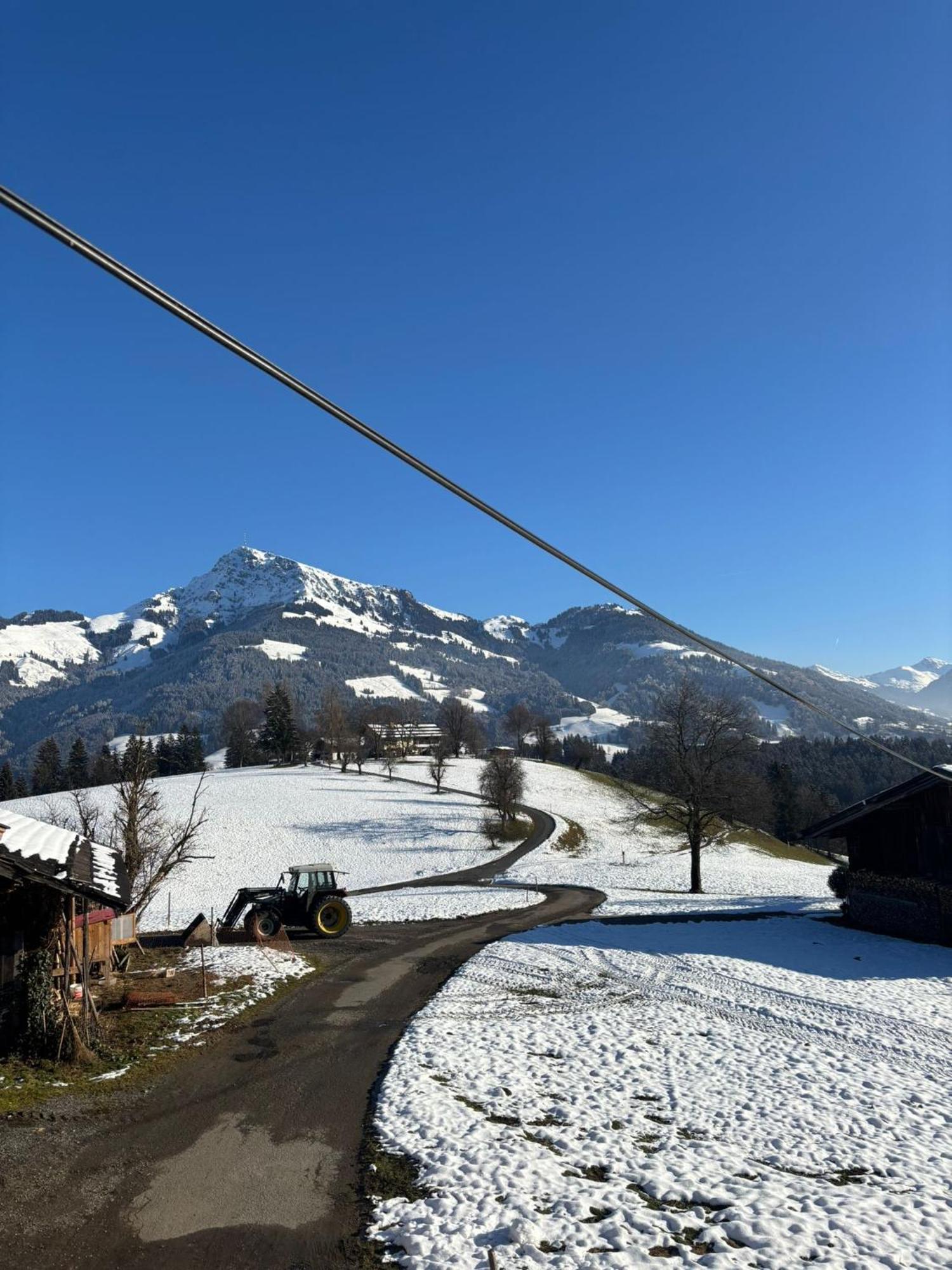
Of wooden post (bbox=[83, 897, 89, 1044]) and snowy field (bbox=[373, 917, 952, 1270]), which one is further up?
wooden post (bbox=[83, 897, 89, 1044])

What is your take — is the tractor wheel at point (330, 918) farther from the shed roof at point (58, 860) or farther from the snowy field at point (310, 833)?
the snowy field at point (310, 833)

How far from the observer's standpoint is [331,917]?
87.0 ft

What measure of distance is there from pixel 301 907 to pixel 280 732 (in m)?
100

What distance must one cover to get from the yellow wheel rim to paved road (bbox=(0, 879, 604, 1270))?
10334 millimetres

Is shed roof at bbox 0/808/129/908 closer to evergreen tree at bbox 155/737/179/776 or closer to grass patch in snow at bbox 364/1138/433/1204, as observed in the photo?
grass patch in snow at bbox 364/1138/433/1204

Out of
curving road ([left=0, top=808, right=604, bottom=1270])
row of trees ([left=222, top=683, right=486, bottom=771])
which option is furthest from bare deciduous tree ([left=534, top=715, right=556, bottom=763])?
curving road ([left=0, top=808, right=604, bottom=1270])

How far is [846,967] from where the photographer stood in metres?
21.9

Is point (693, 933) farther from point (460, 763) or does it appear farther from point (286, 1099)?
point (460, 763)

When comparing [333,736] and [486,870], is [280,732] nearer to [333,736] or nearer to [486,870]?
[333,736]

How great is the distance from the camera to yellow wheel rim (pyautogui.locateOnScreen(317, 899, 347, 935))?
86.0 feet

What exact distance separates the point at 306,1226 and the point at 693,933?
2198 centimetres

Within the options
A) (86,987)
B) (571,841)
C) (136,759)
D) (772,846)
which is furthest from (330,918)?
(772,846)

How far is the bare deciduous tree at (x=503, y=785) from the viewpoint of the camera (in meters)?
67.7

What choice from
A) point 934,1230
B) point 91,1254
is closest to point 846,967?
point 934,1230
